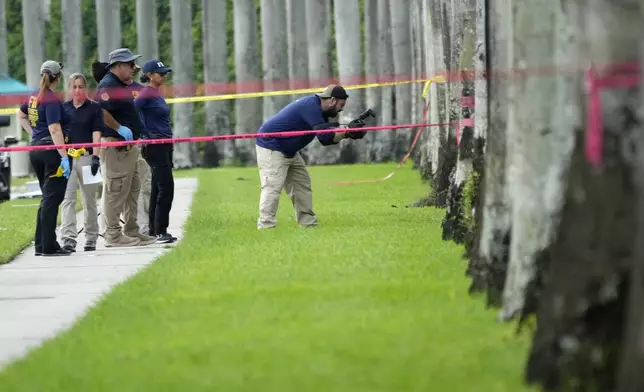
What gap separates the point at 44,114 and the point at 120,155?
948 millimetres

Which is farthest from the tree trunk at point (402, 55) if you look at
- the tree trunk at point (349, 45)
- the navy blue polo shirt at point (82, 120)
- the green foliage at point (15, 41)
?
the navy blue polo shirt at point (82, 120)

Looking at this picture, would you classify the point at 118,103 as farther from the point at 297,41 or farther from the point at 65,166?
the point at 297,41

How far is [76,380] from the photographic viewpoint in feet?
23.6

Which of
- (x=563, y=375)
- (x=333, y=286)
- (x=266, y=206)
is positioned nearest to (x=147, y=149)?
(x=266, y=206)

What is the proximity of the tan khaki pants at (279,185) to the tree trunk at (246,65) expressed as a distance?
65.8 ft

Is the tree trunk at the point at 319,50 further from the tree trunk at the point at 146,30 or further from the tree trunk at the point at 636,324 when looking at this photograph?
the tree trunk at the point at 636,324

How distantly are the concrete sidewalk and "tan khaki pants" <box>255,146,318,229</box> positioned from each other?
3.10 feet

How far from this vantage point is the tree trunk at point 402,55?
32719 mm

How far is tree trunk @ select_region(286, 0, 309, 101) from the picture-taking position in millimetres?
35812

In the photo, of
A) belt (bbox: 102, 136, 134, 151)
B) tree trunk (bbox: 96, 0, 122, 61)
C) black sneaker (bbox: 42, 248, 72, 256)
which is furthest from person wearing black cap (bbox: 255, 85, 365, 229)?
tree trunk (bbox: 96, 0, 122, 61)

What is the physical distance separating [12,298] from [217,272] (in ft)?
5.00

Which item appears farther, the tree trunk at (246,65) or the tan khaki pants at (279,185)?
the tree trunk at (246,65)

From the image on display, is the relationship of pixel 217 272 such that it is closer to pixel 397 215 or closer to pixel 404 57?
pixel 397 215

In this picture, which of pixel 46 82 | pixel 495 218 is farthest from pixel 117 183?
pixel 495 218
